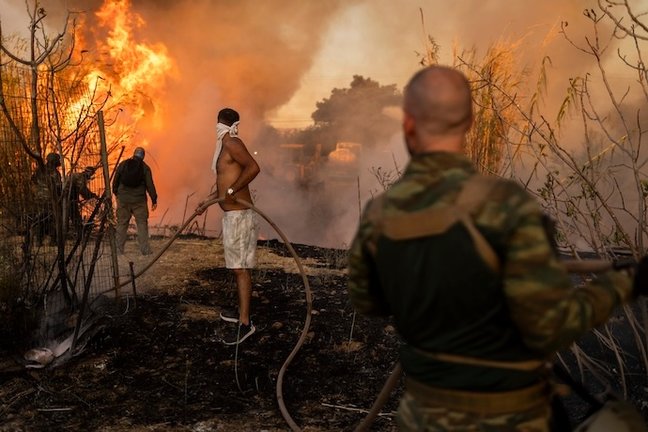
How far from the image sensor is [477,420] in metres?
1.75

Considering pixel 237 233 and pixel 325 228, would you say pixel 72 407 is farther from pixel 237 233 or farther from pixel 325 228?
pixel 325 228

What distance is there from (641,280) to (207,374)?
4.14 m

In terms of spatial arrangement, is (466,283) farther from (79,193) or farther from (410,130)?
(79,193)

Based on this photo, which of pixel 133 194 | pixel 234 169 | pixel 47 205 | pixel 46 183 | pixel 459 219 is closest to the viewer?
pixel 459 219

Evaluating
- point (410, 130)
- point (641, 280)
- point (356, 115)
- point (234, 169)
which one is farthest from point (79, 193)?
point (356, 115)

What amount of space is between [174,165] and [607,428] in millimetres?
18755

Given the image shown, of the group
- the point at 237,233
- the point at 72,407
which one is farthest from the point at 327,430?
the point at 237,233

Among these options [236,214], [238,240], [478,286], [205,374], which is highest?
[236,214]

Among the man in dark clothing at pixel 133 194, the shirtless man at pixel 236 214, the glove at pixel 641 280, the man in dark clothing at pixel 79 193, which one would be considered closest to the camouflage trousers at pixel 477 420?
the glove at pixel 641 280

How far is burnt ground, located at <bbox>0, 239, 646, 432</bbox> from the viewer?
4.42m

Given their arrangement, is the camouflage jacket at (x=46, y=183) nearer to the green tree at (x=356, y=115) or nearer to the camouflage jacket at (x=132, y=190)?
the camouflage jacket at (x=132, y=190)

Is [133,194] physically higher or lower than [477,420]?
higher

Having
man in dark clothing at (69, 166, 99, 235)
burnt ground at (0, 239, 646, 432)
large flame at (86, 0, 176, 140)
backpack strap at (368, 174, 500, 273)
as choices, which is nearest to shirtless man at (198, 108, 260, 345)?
burnt ground at (0, 239, 646, 432)

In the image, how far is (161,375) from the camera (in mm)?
5176
